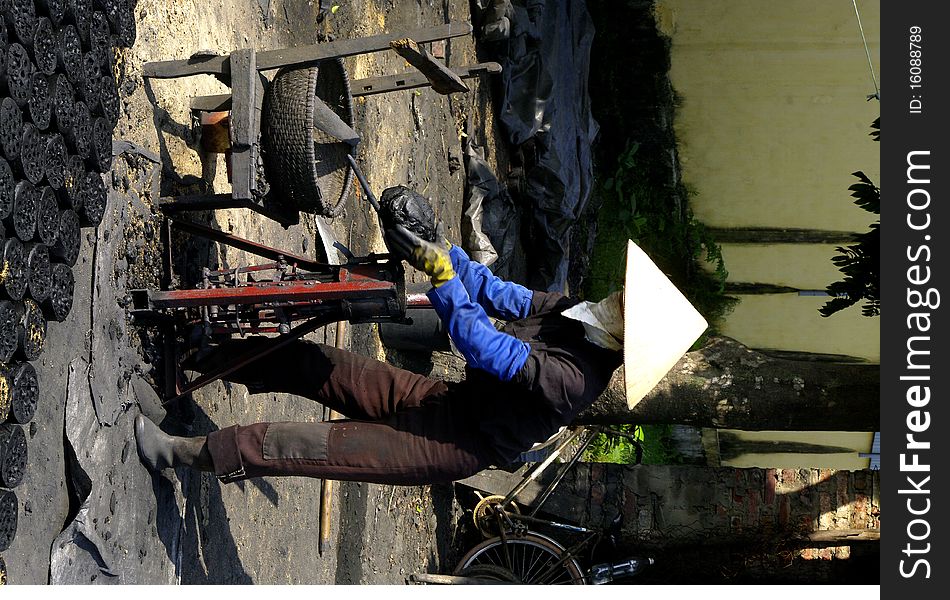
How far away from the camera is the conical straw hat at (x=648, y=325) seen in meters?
3.53

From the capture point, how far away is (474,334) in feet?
11.2

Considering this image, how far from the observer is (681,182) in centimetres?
1021

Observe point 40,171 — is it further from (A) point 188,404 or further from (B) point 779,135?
(B) point 779,135

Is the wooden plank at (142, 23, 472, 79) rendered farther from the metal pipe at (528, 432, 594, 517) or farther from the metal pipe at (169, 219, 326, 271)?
the metal pipe at (528, 432, 594, 517)

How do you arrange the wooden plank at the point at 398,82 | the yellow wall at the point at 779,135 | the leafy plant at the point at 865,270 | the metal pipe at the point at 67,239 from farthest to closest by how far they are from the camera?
the yellow wall at the point at 779,135 < the leafy plant at the point at 865,270 < the wooden plank at the point at 398,82 < the metal pipe at the point at 67,239

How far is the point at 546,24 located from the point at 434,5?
1295mm

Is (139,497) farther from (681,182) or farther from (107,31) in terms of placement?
(681,182)

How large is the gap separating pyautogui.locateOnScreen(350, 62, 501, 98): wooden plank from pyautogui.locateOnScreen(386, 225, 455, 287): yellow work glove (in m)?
1.26

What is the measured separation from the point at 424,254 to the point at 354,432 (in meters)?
0.82

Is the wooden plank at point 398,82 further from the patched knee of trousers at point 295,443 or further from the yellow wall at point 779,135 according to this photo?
the yellow wall at point 779,135

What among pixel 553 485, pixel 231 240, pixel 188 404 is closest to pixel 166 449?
pixel 188 404

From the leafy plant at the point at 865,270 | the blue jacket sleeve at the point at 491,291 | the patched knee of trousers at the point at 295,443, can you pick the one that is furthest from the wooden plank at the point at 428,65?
the leafy plant at the point at 865,270

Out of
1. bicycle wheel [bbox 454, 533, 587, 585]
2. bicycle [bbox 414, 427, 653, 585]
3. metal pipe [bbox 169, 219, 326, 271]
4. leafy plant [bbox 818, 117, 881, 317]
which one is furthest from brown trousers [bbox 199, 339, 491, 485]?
bicycle wheel [bbox 454, 533, 587, 585]

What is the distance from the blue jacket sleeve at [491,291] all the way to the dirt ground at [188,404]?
4.04 feet
